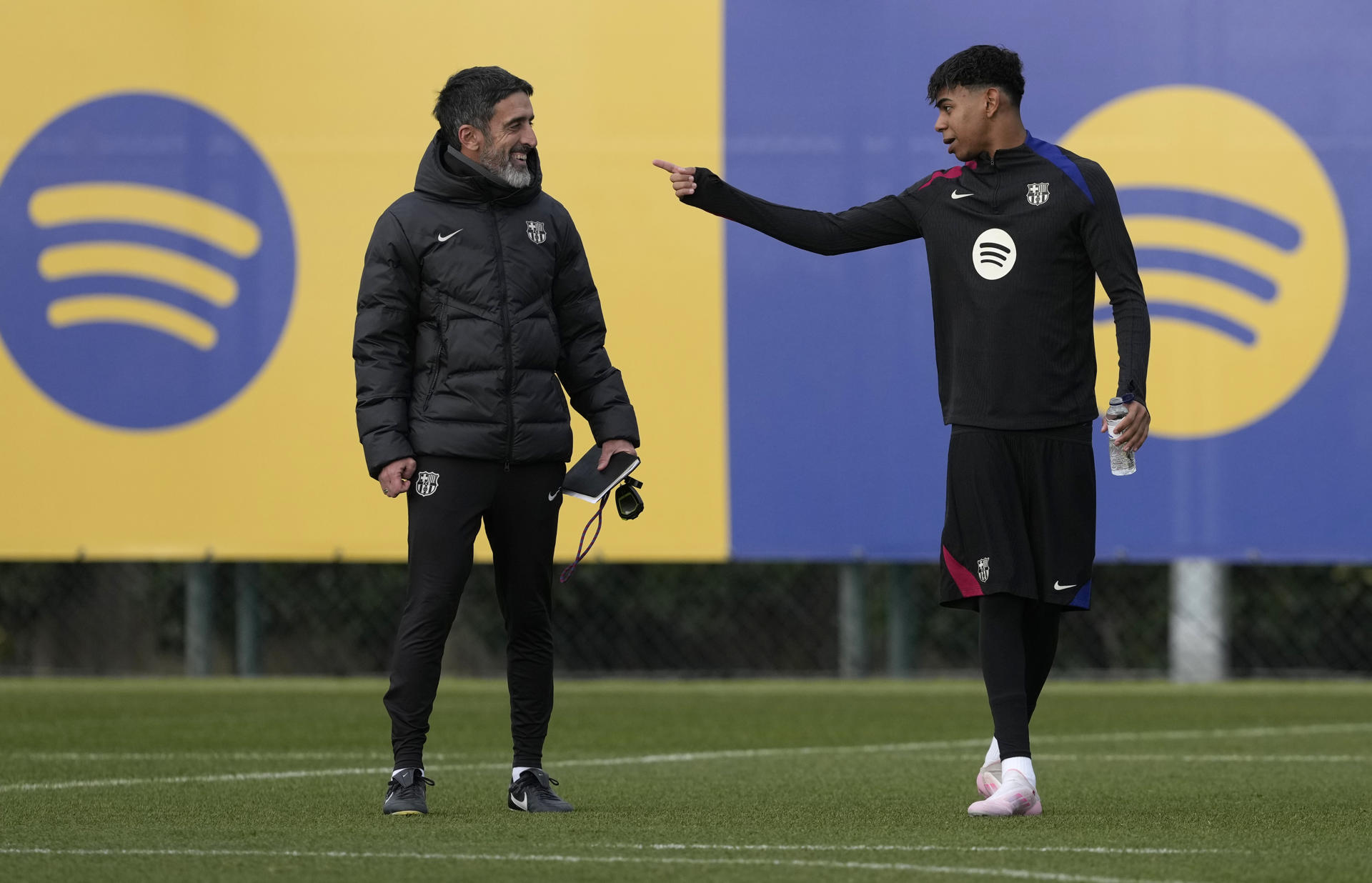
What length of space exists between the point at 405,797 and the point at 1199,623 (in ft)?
17.8

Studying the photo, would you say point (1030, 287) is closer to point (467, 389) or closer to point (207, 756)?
point (467, 389)

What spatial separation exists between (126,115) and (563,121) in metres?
1.99

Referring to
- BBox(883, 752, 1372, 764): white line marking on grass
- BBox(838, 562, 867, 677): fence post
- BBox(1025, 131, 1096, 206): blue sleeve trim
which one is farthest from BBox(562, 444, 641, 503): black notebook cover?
BBox(838, 562, 867, 677): fence post

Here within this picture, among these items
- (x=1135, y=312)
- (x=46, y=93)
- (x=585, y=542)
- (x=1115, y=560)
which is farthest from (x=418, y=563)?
(x=46, y=93)

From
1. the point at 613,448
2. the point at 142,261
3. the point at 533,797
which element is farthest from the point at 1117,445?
the point at 142,261

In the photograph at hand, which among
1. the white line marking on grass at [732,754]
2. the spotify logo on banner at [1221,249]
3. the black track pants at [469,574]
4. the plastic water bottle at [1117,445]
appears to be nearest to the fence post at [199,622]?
the white line marking on grass at [732,754]

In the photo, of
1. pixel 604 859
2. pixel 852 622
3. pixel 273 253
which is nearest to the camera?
pixel 604 859

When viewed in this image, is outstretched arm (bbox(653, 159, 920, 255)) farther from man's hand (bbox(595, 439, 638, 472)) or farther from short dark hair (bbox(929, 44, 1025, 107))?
man's hand (bbox(595, 439, 638, 472))

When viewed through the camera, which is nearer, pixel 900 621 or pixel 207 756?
pixel 207 756

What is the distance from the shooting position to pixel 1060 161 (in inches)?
185

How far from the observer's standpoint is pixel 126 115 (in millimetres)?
9125

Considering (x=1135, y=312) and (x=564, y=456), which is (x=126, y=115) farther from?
(x=1135, y=312)

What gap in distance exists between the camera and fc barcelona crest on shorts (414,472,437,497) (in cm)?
455

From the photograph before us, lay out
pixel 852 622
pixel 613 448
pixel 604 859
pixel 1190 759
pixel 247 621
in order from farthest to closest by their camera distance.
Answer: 1. pixel 247 621
2. pixel 852 622
3. pixel 1190 759
4. pixel 613 448
5. pixel 604 859
